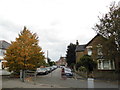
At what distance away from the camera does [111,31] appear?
22766 millimetres

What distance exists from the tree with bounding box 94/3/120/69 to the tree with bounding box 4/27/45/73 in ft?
33.4

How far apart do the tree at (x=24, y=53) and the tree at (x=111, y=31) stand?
1017 cm

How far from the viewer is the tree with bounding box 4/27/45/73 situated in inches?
992

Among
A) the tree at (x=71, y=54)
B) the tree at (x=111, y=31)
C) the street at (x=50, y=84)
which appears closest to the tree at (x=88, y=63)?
the tree at (x=111, y=31)

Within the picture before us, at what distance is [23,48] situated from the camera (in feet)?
84.1

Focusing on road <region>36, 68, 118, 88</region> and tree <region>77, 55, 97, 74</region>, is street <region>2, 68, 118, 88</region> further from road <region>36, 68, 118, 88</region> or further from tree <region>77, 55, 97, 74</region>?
tree <region>77, 55, 97, 74</region>

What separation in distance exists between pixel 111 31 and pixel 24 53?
12464mm

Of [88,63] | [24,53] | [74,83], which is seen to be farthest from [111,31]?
[24,53]

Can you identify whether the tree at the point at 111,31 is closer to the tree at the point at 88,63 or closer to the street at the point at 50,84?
the street at the point at 50,84

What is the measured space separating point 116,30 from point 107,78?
25.7 ft

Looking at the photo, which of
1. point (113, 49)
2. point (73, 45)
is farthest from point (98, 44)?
point (73, 45)

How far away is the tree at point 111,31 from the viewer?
72.4 ft

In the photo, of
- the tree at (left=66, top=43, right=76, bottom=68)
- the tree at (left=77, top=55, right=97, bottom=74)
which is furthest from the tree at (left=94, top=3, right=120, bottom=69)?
the tree at (left=66, top=43, right=76, bottom=68)

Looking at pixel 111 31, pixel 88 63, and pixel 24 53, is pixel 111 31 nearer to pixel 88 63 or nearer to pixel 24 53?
pixel 88 63
